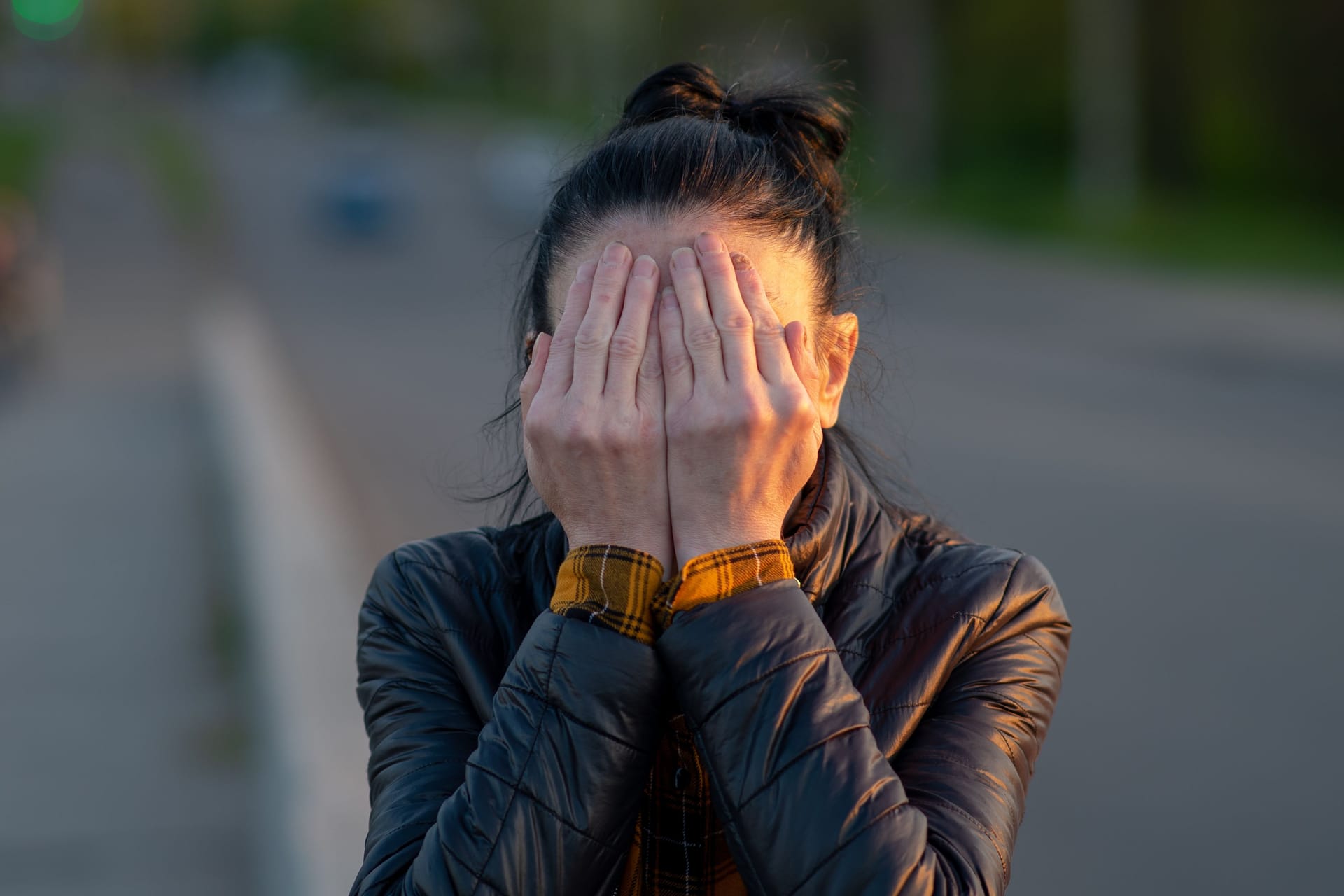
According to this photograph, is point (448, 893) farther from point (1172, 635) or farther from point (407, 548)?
point (1172, 635)

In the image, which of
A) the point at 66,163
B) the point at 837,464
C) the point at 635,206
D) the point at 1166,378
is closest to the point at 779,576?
the point at 837,464

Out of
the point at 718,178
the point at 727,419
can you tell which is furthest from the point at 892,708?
the point at 718,178

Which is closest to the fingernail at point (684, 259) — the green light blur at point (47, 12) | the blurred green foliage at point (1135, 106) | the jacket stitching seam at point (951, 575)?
the jacket stitching seam at point (951, 575)

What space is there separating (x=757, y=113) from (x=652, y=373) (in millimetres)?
557

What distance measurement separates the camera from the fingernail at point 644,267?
6.00 ft

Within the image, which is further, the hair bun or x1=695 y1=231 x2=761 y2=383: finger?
the hair bun

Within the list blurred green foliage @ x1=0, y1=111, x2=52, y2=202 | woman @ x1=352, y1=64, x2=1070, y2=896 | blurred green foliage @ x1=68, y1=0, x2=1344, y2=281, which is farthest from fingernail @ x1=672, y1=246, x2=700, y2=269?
blurred green foliage @ x1=0, y1=111, x2=52, y2=202

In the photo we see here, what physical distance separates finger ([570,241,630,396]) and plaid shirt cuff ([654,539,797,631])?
0.85ft

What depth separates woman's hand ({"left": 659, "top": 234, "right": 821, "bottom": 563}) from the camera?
69.1 inches

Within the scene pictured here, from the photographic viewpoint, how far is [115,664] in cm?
627

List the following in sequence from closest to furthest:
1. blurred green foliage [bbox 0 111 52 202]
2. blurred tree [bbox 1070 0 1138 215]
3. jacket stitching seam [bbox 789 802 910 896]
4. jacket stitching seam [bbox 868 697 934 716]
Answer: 1. jacket stitching seam [bbox 789 802 910 896]
2. jacket stitching seam [bbox 868 697 934 716]
3. blurred tree [bbox 1070 0 1138 215]
4. blurred green foliage [bbox 0 111 52 202]

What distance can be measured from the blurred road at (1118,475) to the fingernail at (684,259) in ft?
2.39

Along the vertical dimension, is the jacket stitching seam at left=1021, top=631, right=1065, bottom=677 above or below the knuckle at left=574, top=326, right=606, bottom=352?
below

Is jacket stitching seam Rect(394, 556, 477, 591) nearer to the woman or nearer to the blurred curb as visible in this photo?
the woman
